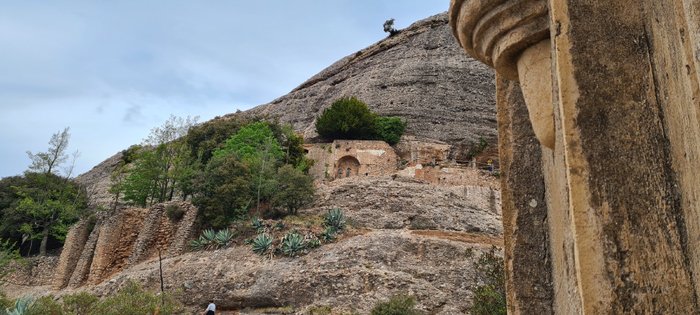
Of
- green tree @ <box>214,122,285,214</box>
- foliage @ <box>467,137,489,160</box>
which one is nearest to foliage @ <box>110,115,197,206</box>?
green tree @ <box>214,122,285,214</box>

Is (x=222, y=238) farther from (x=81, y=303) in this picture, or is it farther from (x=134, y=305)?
(x=134, y=305)

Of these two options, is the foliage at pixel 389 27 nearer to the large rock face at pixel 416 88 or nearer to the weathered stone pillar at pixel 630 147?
Result: the large rock face at pixel 416 88

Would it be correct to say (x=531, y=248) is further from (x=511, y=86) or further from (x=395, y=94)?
(x=395, y=94)

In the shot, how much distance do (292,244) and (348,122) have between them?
1813cm

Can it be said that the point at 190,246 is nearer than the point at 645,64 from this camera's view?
No

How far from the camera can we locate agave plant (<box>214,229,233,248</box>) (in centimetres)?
2222

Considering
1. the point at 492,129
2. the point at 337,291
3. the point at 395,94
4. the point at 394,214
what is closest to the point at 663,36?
the point at 337,291

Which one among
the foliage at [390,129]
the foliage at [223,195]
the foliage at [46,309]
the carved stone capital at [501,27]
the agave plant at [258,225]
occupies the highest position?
the foliage at [390,129]

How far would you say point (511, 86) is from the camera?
3773 millimetres

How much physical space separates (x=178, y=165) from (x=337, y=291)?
1843 centimetres

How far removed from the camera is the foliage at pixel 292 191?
25.4 metres

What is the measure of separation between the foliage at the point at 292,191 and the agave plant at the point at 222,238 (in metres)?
3.21

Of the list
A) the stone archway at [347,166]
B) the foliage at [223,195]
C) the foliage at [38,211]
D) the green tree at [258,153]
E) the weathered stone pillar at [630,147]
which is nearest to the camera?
the weathered stone pillar at [630,147]

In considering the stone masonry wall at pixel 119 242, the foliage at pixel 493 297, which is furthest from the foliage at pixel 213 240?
the foliage at pixel 493 297
